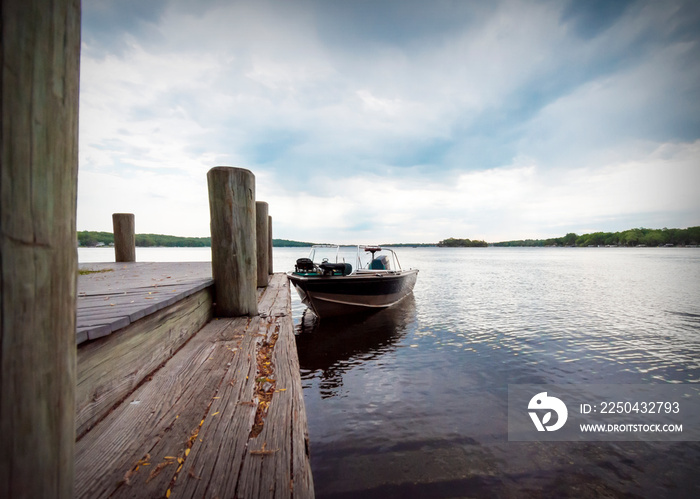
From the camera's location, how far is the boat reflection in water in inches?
305

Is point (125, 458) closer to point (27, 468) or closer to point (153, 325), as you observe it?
point (27, 468)

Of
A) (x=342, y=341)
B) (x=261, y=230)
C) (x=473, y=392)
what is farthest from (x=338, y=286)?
(x=473, y=392)

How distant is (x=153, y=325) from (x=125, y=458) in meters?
1.36

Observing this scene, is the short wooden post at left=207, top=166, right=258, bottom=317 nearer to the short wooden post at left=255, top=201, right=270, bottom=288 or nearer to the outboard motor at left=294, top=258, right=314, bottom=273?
the short wooden post at left=255, top=201, right=270, bottom=288

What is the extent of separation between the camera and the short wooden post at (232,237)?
437 centimetres

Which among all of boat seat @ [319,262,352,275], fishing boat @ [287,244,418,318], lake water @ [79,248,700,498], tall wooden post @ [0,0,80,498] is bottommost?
lake water @ [79,248,700,498]

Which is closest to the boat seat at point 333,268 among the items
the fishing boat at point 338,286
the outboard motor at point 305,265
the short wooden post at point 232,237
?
the fishing boat at point 338,286

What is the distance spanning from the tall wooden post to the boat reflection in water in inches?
238

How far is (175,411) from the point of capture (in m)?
2.22

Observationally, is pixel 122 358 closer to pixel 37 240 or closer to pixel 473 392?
pixel 37 240

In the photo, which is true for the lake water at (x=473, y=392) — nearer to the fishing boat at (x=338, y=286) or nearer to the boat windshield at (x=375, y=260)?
the fishing boat at (x=338, y=286)

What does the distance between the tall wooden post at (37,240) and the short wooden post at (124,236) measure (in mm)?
10558

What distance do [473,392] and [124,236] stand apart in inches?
439

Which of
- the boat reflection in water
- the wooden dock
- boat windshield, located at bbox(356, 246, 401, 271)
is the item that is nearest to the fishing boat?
the boat reflection in water
